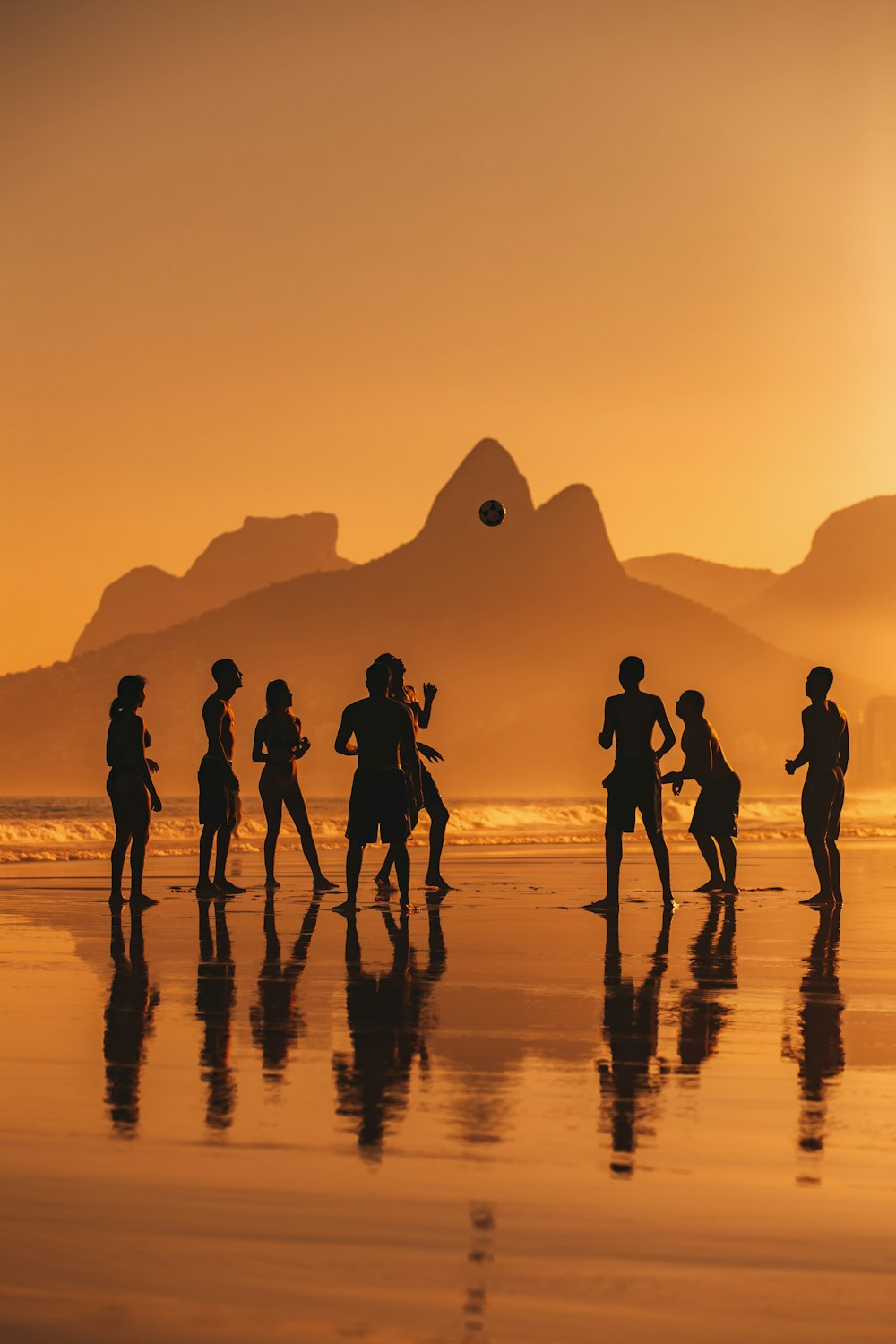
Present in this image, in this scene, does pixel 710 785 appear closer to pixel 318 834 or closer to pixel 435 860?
pixel 435 860

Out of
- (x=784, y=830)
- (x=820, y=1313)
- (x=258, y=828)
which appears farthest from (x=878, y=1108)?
(x=258, y=828)

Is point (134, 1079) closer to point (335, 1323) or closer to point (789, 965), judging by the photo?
point (335, 1323)

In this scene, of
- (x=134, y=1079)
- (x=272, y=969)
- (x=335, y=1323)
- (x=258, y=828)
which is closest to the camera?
(x=335, y=1323)

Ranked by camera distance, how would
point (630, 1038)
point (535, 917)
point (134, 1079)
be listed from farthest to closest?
point (535, 917) < point (630, 1038) < point (134, 1079)

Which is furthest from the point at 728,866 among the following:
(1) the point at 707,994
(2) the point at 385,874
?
(1) the point at 707,994

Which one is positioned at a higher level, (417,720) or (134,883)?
(417,720)

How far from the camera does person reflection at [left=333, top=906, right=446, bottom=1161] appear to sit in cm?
552

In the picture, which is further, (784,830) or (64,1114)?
(784,830)

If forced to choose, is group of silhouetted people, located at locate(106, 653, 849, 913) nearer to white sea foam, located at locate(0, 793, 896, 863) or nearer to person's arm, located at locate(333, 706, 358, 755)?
person's arm, located at locate(333, 706, 358, 755)

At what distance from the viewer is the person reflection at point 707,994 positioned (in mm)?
6859

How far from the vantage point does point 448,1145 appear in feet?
16.5

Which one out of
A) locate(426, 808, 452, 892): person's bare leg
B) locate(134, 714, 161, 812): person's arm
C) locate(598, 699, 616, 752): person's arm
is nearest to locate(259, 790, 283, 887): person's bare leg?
locate(134, 714, 161, 812): person's arm

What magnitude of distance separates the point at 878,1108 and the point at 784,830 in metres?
30.3

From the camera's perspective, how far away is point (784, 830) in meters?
35.4
